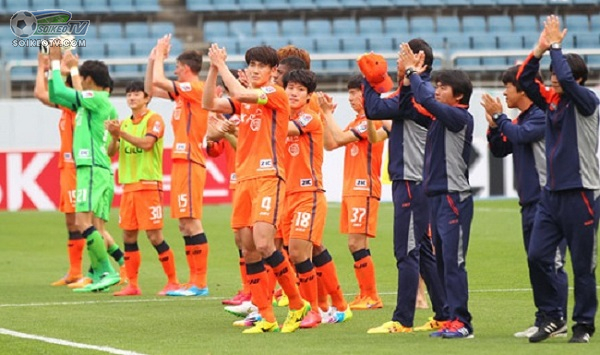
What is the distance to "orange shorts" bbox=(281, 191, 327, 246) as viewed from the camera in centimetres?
1027

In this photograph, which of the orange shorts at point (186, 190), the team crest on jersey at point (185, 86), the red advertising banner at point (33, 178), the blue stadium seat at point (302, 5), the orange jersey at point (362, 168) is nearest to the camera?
the orange jersey at point (362, 168)

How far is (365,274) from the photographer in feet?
38.6

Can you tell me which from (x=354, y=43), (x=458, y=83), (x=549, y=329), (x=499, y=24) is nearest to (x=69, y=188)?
(x=458, y=83)

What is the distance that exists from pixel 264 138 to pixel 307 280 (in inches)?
46.8

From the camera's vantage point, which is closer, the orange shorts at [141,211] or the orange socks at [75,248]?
the orange shorts at [141,211]

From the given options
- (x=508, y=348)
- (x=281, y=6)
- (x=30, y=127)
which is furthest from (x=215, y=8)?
(x=508, y=348)

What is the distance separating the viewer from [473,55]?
25047 millimetres

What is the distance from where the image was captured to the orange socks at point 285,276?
9.88 metres

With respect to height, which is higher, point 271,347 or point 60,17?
point 60,17

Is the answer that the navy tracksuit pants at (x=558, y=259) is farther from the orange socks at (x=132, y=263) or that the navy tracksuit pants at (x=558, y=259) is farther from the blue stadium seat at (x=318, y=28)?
the blue stadium seat at (x=318, y=28)

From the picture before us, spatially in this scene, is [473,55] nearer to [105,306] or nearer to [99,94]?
[99,94]

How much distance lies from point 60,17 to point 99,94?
15.1 m

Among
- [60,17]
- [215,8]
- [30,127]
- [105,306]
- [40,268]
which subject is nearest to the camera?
[105,306]

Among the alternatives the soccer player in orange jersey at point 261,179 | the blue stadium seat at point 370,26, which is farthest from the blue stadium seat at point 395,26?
the soccer player in orange jersey at point 261,179
